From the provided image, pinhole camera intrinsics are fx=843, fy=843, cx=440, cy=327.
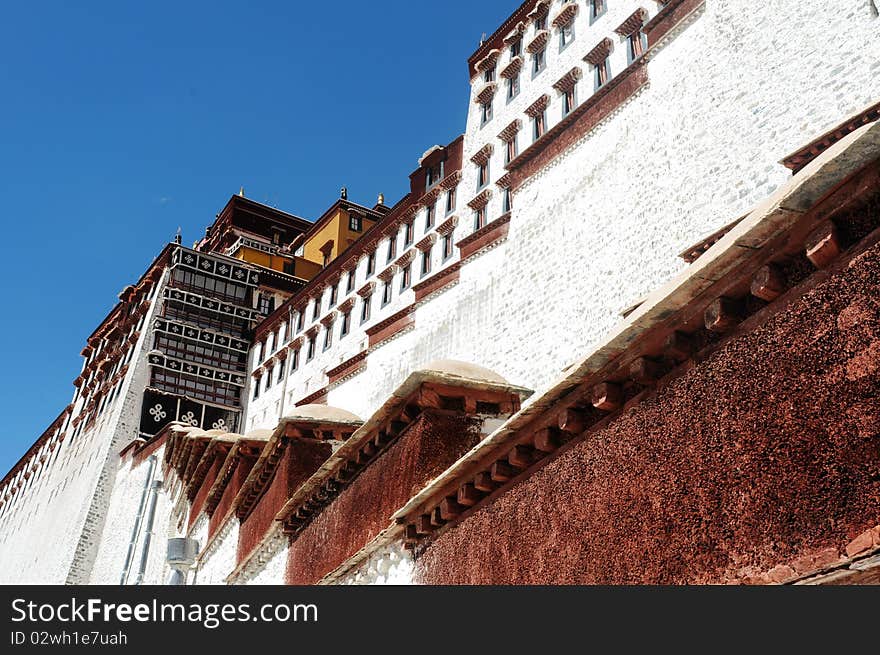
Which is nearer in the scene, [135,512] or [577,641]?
[577,641]

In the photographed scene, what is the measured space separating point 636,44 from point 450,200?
22.3ft

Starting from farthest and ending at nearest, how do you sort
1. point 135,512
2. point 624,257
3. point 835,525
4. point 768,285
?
point 135,512 < point 624,257 < point 768,285 < point 835,525

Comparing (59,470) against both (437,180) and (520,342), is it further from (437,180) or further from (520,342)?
(520,342)

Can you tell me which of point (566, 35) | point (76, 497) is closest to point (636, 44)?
point (566, 35)

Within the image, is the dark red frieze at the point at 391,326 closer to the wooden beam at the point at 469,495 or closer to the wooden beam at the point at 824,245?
the wooden beam at the point at 469,495

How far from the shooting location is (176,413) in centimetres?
2897

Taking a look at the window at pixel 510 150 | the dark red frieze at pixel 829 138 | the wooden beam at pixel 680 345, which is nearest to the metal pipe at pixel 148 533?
the window at pixel 510 150

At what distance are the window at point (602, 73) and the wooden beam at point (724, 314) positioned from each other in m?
11.9

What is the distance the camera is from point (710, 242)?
33.3ft

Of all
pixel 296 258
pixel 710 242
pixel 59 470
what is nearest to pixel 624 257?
pixel 710 242

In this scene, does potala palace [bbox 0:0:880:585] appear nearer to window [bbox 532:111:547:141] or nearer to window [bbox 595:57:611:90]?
window [bbox 595:57:611:90]

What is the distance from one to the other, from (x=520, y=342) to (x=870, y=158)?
1069 cm

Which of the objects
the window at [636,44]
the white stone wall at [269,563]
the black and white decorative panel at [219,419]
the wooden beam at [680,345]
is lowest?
the wooden beam at [680,345]

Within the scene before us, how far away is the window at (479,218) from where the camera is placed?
18297mm
